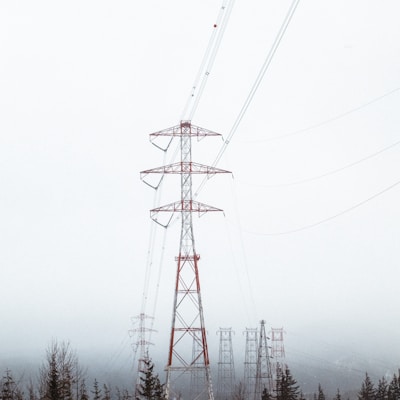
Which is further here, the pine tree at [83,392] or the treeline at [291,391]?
the pine tree at [83,392]

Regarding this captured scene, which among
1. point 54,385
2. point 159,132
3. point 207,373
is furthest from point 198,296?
point 54,385

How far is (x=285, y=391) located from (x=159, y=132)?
36228mm

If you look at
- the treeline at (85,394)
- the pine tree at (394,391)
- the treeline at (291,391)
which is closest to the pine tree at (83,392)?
the treeline at (85,394)

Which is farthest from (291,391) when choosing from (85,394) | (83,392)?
(83,392)

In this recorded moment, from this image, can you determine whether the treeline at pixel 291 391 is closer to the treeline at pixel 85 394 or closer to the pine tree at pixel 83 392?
the treeline at pixel 85 394

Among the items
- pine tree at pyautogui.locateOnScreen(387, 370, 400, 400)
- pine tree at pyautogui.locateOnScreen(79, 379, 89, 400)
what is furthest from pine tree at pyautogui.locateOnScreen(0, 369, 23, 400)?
pine tree at pyautogui.locateOnScreen(387, 370, 400, 400)

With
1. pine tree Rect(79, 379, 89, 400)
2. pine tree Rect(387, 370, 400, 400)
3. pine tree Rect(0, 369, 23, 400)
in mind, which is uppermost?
pine tree Rect(0, 369, 23, 400)

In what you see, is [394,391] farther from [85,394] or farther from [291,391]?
[85,394]

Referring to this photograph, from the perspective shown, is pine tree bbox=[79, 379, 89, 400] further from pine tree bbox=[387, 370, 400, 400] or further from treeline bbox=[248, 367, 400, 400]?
pine tree bbox=[387, 370, 400, 400]

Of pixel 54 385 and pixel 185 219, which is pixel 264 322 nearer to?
pixel 54 385

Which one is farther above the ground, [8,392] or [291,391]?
[8,392]

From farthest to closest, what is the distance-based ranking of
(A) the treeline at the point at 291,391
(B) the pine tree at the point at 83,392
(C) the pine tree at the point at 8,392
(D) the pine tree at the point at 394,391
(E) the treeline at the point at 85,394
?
(D) the pine tree at the point at 394,391
(B) the pine tree at the point at 83,392
(A) the treeline at the point at 291,391
(C) the pine tree at the point at 8,392
(E) the treeline at the point at 85,394

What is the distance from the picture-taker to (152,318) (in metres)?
79.5

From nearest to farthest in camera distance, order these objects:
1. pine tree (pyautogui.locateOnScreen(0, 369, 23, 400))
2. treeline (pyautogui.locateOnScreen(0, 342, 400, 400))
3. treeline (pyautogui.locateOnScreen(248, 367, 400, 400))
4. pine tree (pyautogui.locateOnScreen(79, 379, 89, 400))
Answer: treeline (pyautogui.locateOnScreen(0, 342, 400, 400)) < pine tree (pyautogui.locateOnScreen(0, 369, 23, 400)) < treeline (pyautogui.locateOnScreen(248, 367, 400, 400)) < pine tree (pyautogui.locateOnScreen(79, 379, 89, 400))
